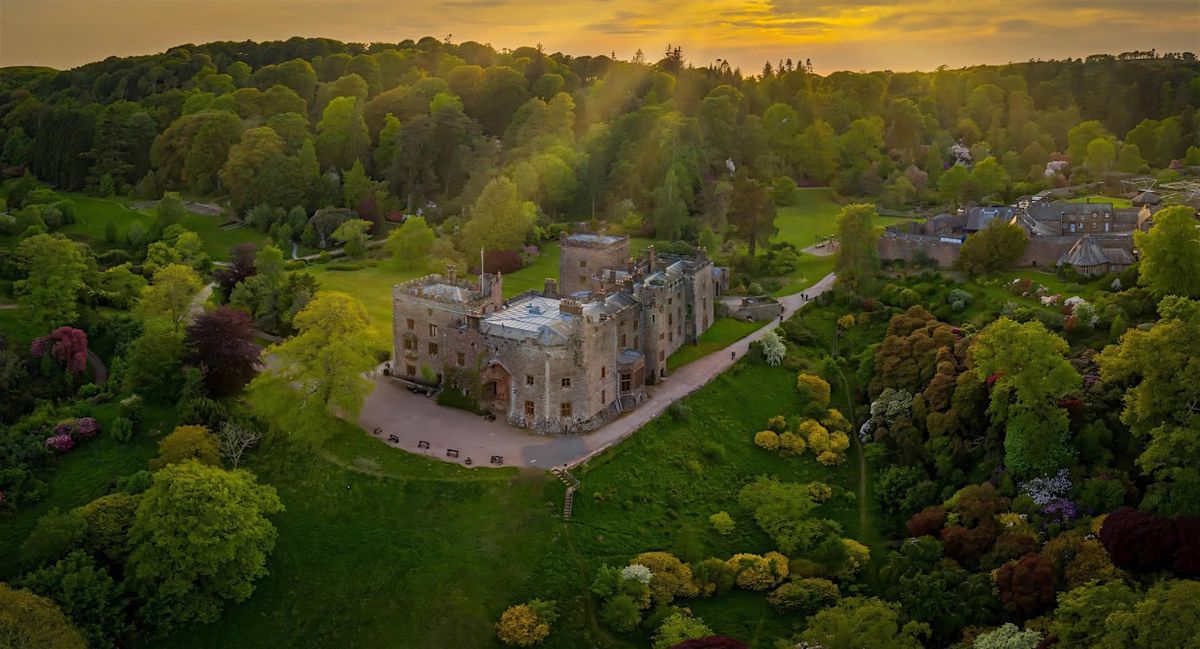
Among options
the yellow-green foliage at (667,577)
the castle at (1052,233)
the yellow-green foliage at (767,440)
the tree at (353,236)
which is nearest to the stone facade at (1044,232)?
the castle at (1052,233)

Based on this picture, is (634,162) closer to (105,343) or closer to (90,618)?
(105,343)

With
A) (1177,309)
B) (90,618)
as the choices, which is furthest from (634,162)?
(90,618)

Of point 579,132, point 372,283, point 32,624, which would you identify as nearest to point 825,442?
point 32,624

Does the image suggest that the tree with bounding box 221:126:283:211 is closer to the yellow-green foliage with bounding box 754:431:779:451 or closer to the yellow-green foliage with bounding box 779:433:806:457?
the yellow-green foliage with bounding box 754:431:779:451

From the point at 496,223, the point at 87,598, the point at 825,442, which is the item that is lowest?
the point at 87,598

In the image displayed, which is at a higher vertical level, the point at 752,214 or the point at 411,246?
the point at 752,214

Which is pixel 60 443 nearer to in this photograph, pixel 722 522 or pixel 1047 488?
pixel 722 522

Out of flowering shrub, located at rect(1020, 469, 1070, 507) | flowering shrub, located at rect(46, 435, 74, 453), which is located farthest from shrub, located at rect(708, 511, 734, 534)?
flowering shrub, located at rect(46, 435, 74, 453)
